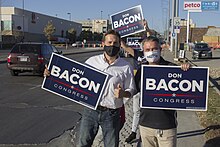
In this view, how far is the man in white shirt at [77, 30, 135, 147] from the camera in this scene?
402cm

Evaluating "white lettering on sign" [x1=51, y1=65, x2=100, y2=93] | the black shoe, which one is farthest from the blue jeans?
the black shoe

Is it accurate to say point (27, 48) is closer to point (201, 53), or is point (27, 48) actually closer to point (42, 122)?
point (42, 122)

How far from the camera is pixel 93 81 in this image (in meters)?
4.16

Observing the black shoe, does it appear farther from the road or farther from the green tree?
the green tree

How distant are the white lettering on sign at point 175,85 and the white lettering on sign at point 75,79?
0.60 metres

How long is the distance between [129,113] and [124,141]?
2527mm

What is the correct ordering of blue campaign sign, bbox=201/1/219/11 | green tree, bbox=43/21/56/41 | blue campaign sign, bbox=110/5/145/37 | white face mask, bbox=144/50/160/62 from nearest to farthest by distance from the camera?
white face mask, bbox=144/50/160/62
blue campaign sign, bbox=110/5/145/37
blue campaign sign, bbox=201/1/219/11
green tree, bbox=43/21/56/41

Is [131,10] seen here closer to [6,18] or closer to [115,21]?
[115,21]

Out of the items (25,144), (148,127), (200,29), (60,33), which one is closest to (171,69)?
(148,127)

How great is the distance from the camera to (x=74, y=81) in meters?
4.25

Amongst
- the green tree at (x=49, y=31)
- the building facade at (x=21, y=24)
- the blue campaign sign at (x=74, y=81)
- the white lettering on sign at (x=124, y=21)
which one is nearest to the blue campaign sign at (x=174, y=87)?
the blue campaign sign at (x=74, y=81)

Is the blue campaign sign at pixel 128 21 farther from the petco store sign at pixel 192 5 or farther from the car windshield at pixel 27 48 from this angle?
the petco store sign at pixel 192 5

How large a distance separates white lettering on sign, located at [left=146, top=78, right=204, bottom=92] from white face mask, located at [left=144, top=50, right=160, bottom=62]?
0.23 metres

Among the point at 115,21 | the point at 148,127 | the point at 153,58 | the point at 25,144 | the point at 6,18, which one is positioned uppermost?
the point at 6,18
